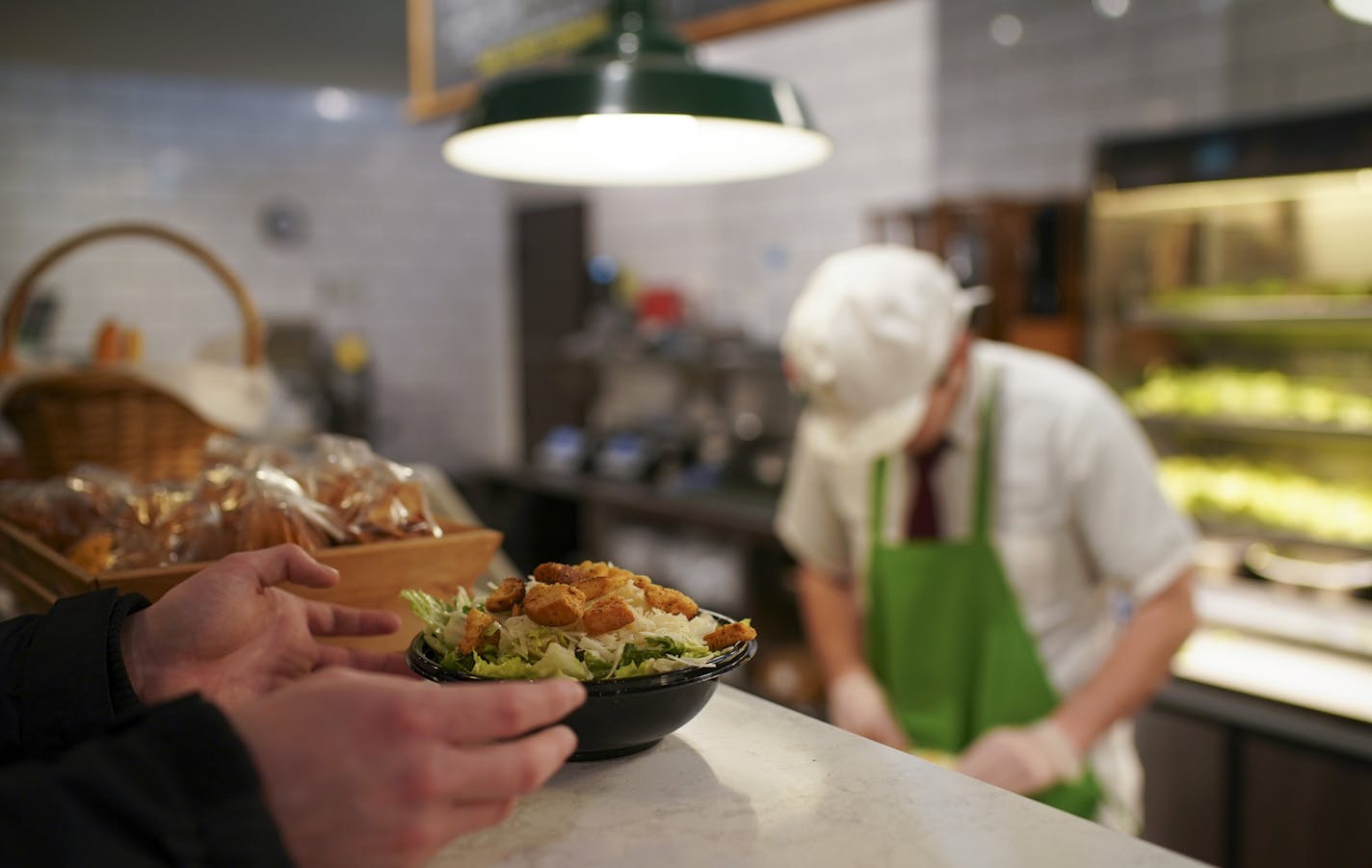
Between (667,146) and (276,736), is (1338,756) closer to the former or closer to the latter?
(667,146)

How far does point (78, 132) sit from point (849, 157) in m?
4.16

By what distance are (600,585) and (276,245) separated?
606 cm

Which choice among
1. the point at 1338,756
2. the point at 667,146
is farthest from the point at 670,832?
the point at 1338,756

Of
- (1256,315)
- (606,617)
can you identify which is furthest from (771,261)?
(606,617)

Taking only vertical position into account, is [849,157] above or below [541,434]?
above

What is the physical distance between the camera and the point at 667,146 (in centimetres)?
158

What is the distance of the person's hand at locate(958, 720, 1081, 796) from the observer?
1.89 m

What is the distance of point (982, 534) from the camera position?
226 cm

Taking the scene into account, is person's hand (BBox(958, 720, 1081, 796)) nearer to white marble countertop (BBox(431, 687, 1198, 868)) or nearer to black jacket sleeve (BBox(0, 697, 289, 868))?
white marble countertop (BBox(431, 687, 1198, 868))

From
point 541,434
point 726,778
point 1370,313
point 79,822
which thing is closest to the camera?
point 79,822

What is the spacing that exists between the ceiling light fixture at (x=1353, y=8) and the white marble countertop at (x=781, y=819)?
0.96 meters

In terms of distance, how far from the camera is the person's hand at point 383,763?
681 mm

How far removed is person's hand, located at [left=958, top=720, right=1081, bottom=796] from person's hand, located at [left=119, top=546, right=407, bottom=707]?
1.20m

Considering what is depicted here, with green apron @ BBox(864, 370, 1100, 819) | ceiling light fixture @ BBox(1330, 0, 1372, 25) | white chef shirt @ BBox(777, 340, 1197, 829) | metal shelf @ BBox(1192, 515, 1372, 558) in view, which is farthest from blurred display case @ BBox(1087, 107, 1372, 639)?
ceiling light fixture @ BBox(1330, 0, 1372, 25)
